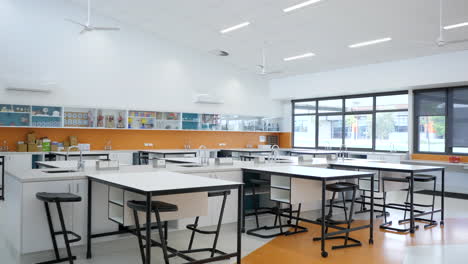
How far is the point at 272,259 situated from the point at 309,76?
8068 mm

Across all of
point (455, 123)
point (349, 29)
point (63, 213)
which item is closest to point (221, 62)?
point (349, 29)

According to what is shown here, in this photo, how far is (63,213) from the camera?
3914 millimetres

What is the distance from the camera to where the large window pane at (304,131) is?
1209cm

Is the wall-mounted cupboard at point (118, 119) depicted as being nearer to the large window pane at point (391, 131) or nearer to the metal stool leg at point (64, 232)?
the large window pane at point (391, 131)

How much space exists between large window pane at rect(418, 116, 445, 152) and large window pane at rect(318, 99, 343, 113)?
8.06 ft

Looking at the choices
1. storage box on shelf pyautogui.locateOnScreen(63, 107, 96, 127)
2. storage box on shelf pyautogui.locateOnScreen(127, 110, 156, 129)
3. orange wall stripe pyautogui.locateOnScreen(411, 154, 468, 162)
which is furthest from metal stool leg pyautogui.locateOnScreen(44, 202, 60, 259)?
orange wall stripe pyautogui.locateOnScreen(411, 154, 468, 162)

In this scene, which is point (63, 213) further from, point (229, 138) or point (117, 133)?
point (229, 138)

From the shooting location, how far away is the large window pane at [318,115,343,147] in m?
11.3

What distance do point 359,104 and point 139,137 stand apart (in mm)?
6119

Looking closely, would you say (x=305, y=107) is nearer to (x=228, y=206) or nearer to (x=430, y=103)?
(x=430, y=103)

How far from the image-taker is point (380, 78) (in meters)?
9.46

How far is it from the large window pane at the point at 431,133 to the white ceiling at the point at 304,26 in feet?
5.29

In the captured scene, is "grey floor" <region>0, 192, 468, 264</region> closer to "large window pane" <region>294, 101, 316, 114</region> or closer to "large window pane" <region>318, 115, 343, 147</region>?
"large window pane" <region>318, 115, 343, 147</region>

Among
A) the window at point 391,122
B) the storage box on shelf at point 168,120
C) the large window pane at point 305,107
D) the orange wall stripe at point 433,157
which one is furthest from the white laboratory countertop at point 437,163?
the storage box on shelf at point 168,120
